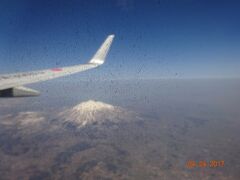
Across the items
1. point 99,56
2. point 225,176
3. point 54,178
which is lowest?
point 225,176

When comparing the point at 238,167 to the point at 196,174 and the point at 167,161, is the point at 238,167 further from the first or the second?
the point at 167,161

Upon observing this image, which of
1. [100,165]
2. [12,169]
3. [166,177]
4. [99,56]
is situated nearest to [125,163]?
[100,165]

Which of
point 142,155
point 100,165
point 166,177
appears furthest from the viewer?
point 142,155
